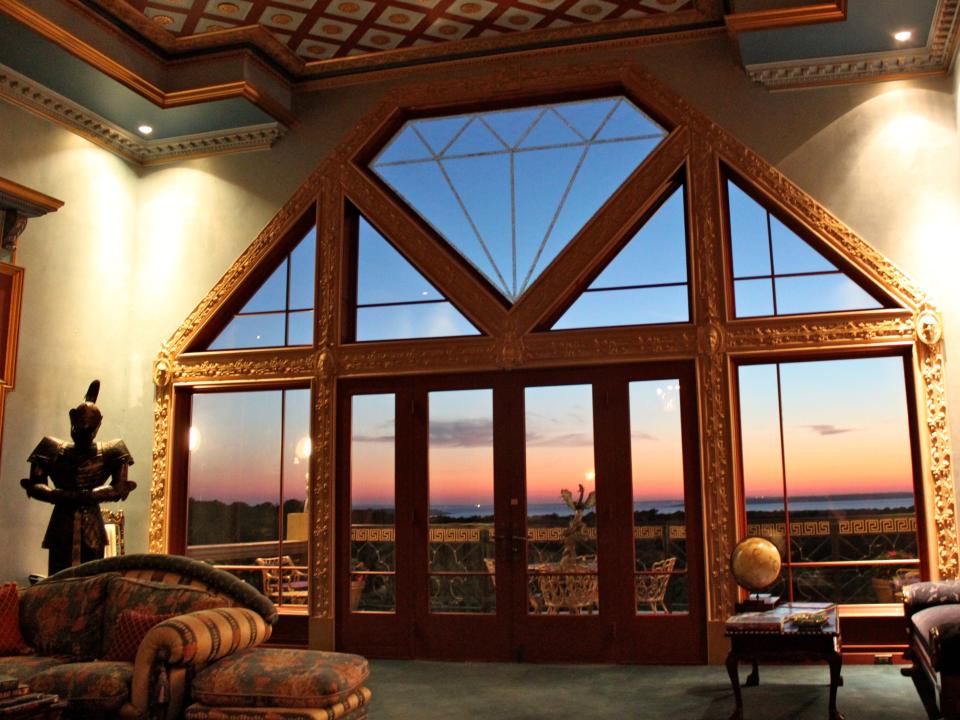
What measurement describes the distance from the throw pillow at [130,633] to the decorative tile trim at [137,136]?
461 centimetres

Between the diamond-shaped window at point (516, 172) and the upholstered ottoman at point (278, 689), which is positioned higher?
the diamond-shaped window at point (516, 172)

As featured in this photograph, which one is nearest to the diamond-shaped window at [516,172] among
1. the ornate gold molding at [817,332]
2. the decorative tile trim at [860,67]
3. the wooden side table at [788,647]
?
the decorative tile trim at [860,67]

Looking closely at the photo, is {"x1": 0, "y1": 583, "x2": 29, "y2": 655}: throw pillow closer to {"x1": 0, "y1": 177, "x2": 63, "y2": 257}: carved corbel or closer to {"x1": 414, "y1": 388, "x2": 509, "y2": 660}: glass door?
{"x1": 0, "y1": 177, "x2": 63, "y2": 257}: carved corbel

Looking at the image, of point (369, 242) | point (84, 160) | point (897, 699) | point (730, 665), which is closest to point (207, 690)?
point (730, 665)

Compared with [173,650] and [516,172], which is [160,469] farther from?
[173,650]

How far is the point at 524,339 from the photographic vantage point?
7.50 metres

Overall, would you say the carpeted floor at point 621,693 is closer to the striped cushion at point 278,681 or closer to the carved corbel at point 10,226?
the striped cushion at point 278,681

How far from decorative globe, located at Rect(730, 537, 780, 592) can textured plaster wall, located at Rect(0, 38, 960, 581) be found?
1.94 m

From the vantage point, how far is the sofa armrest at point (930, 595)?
5.70 metres

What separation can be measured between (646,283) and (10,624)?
501 centimetres

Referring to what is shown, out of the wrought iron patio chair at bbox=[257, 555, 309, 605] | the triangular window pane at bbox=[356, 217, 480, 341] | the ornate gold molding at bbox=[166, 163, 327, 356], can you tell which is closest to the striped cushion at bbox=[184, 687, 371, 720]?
the wrought iron patio chair at bbox=[257, 555, 309, 605]

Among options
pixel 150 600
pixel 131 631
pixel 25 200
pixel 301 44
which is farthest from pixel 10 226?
pixel 131 631

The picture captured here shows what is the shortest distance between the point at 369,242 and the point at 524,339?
1721 millimetres

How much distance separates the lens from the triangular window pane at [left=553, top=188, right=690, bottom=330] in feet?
24.4
